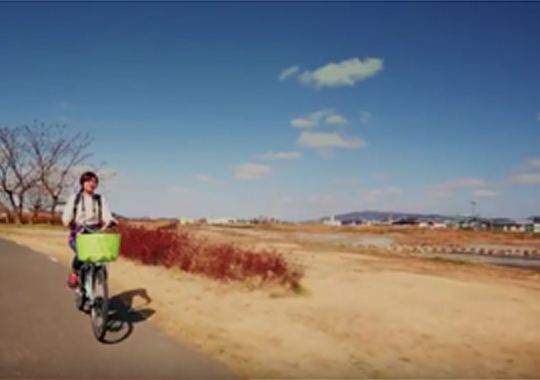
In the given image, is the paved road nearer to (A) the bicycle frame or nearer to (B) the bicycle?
(B) the bicycle

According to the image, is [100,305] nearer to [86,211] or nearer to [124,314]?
[86,211]

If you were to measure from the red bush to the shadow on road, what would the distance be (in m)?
2.61

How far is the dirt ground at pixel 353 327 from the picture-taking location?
7.06 m

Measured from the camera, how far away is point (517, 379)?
6.81m

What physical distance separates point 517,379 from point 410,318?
139 inches

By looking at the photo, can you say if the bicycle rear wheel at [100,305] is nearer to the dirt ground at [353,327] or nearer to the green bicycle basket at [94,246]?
the green bicycle basket at [94,246]

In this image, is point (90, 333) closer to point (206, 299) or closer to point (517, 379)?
point (206, 299)

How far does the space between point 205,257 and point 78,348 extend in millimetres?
9150

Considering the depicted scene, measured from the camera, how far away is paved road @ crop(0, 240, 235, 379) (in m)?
5.95

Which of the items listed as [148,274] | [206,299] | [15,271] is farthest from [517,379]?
[15,271]

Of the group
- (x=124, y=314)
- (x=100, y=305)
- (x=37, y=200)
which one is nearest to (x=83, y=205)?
(x=100, y=305)

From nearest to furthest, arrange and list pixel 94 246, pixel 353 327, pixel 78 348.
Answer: pixel 78 348 < pixel 94 246 < pixel 353 327

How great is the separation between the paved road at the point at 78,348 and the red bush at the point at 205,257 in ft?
12.9

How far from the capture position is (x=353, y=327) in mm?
9305
